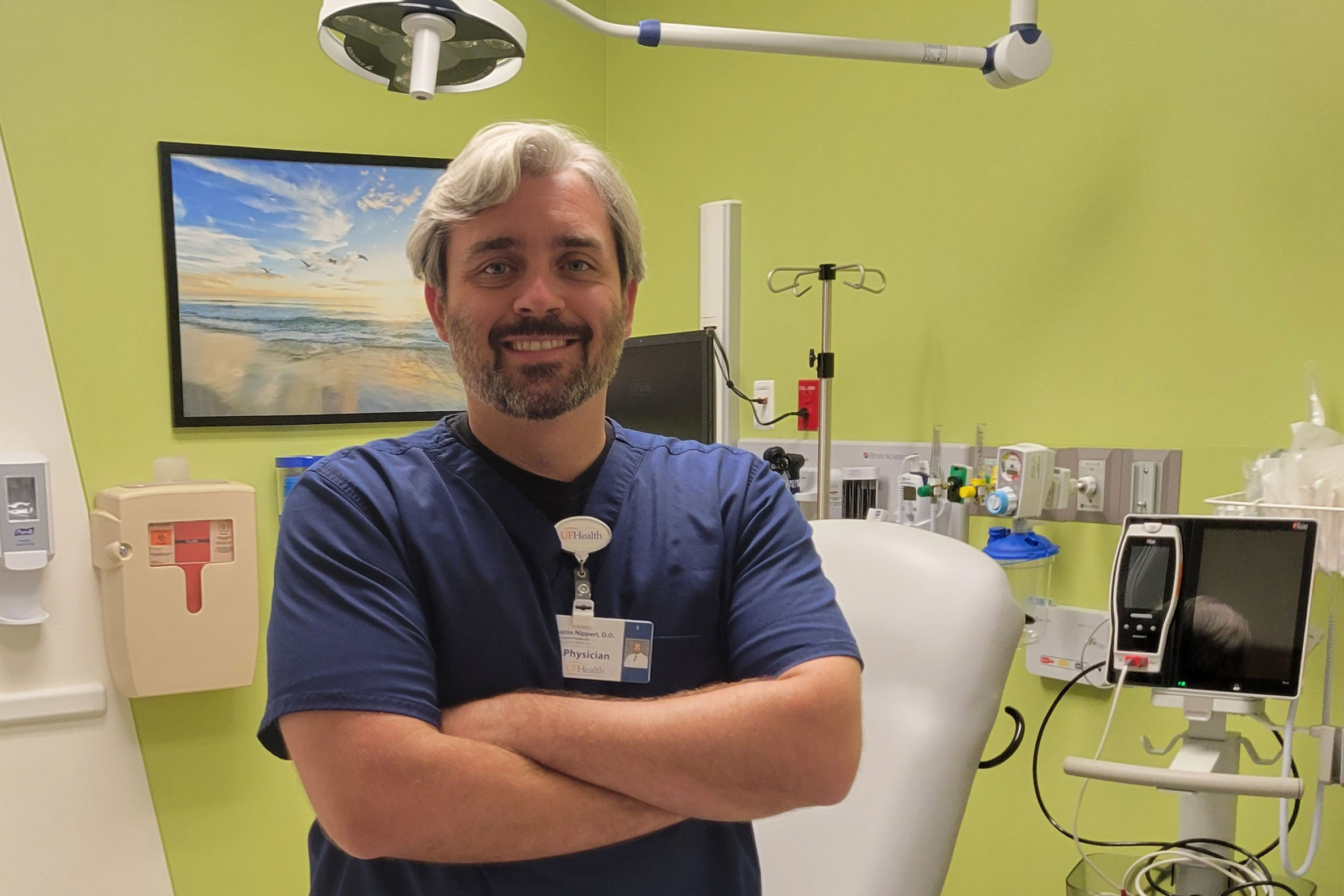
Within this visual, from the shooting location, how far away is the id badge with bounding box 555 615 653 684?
44.7 inches

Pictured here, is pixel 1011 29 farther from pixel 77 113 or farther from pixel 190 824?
pixel 190 824

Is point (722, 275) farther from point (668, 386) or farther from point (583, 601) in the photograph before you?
point (583, 601)

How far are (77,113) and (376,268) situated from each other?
0.74 meters

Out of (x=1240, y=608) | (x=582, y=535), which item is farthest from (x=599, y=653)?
(x=1240, y=608)

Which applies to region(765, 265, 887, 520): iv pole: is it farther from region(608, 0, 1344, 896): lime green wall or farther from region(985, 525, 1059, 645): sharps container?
region(985, 525, 1059, 645): sharps container

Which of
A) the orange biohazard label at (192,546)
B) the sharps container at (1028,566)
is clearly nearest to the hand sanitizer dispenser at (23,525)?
the orange biohazard label at (192,546)

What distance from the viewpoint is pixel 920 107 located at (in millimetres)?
2279

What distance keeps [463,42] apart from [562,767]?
865 millimetres

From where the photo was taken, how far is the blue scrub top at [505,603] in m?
1.03

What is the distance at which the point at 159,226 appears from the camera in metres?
2.49

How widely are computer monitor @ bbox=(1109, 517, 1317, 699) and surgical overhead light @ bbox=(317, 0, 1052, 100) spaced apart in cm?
87

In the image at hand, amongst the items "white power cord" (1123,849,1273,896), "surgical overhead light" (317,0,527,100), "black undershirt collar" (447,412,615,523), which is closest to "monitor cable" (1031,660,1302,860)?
"white power cord" (1123,849,1273,896)

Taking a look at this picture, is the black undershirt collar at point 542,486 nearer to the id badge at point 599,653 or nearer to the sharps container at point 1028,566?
the id badge at point 599,653

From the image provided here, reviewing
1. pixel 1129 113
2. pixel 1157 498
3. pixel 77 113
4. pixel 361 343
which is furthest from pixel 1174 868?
pixel 77 113
